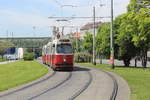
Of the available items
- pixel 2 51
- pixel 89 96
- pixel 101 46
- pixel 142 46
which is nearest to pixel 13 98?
pixel 89 96

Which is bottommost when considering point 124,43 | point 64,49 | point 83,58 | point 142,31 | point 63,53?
point 83,58

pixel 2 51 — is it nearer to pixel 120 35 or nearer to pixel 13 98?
pixel 120 35

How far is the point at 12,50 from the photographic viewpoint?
353 feet

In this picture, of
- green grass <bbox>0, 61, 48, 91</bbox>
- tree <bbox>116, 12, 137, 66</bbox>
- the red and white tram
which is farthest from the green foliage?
the red and white tram

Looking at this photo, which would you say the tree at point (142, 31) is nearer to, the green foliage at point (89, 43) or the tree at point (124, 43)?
the tree at point (124, 43)

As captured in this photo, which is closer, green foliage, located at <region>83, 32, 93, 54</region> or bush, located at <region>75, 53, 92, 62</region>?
bush, located at <region>75, 53, 92, 62</region>

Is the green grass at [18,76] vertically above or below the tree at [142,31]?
below

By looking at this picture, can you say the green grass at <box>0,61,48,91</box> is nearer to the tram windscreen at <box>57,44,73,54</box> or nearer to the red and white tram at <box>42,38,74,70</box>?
the red and white tram at <box>42,38,74,70</box>

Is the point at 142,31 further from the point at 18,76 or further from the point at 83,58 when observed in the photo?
the point at 83,58

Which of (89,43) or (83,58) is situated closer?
(83,58)

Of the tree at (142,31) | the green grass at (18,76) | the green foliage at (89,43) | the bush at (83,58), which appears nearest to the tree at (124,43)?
the tree at (142,31)

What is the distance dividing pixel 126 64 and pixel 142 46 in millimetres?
7319

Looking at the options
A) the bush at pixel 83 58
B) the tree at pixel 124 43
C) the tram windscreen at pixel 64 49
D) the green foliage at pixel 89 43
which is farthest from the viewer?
the green foliage at pixel 89 43

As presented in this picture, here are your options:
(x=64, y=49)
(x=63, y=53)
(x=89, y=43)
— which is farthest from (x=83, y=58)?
(x=63, y=53)
